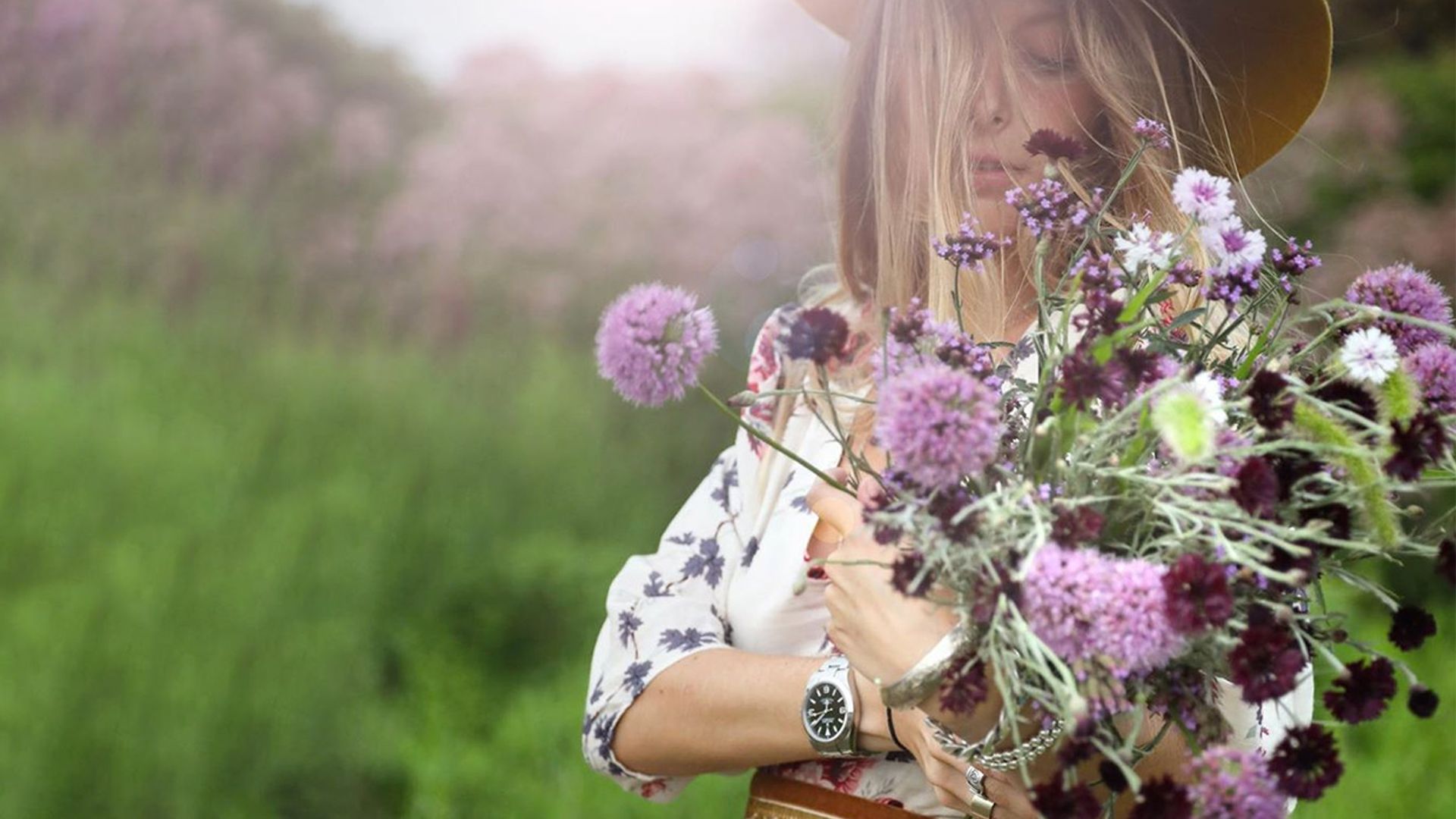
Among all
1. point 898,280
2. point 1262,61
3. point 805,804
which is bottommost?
point 805,804

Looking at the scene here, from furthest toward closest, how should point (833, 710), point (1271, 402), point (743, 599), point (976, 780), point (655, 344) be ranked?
1. point (743, 599)
2. point (833, 710)
3. point (976, 780)
4. point (655, 344)
5. point (1271, 402)

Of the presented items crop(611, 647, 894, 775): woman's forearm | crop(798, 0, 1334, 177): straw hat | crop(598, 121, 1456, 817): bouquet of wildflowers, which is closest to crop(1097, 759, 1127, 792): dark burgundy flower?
crop(598, 121, 1456, 817): bouquet of wildflowers

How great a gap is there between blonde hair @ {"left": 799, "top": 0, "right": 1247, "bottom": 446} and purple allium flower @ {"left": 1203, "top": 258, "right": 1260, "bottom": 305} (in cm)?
39

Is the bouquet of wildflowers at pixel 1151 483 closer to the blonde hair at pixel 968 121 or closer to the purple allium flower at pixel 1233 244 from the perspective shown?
the purple allium flower at pixel 1233 244

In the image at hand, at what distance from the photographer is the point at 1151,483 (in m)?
0.73

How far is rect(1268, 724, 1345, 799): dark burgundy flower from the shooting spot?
0.71 meters

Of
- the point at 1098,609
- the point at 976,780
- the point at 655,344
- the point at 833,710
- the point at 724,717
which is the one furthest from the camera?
the point at 724,717

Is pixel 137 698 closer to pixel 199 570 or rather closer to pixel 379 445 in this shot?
pixel 199 570

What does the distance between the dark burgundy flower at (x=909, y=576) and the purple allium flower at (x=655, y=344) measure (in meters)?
0.21

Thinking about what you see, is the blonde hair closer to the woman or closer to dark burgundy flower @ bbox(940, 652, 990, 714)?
the woman

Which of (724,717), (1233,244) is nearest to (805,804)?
(724,717)

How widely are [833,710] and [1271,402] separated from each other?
1.74 ft

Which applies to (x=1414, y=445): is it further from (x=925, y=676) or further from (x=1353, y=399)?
(x=925, y=676)

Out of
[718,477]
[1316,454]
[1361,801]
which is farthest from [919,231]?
[1361,801]
